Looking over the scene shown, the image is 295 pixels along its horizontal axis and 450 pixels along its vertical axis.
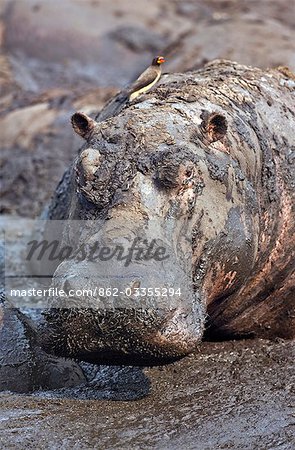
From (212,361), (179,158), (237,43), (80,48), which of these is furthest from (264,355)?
(80,48)

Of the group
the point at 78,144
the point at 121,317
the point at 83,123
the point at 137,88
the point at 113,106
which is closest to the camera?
the point at 121,317

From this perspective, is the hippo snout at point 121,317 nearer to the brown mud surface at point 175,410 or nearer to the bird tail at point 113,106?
the brown mud surface at point 175,410

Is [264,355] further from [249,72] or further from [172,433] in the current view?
[249,72]

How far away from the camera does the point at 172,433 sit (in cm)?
479

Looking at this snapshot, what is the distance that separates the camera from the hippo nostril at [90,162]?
5.41 meters

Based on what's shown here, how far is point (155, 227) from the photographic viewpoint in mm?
5109

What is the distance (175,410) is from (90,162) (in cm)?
140

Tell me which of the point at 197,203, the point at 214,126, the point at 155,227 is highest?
the point at 214,126

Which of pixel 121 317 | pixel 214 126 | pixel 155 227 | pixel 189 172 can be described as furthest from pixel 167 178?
pixel 121 317

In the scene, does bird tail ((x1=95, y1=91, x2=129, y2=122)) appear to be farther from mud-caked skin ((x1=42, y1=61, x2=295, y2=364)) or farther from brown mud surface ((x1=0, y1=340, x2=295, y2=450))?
brown mud surface ((x1=0, y1=340, x2=295, y2=450))

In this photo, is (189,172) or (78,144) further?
(78,144)

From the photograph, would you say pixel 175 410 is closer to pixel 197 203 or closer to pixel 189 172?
pixel 197 203

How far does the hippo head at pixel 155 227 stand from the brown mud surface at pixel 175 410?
13.1 inches

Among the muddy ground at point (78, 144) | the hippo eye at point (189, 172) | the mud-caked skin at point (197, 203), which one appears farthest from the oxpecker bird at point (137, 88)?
the muddy ground at point (78, 144)
